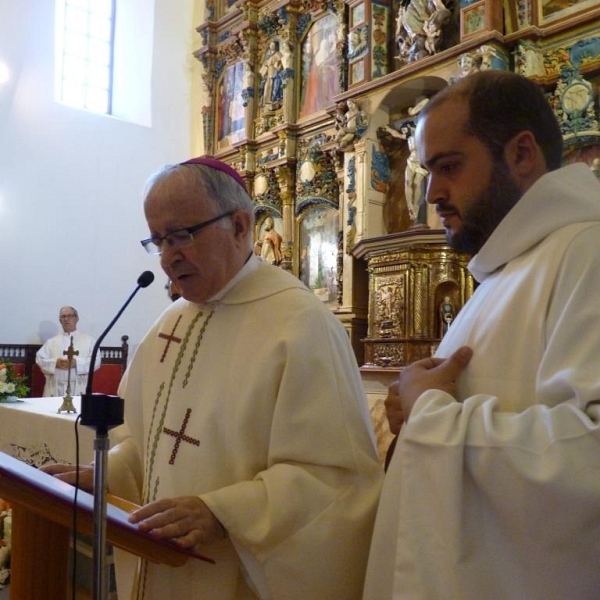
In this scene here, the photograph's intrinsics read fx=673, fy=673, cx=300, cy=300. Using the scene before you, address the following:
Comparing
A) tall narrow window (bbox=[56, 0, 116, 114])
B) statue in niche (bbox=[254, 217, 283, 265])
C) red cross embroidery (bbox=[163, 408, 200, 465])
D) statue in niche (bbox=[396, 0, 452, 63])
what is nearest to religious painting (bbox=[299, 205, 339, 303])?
statue in niche (bbox=[254, 217, 283, 265])

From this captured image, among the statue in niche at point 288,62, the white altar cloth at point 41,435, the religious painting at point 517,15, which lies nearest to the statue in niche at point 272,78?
the statue in niche at point 288,62

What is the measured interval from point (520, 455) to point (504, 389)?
8.9 inches

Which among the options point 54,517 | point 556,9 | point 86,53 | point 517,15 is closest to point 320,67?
point 517,15

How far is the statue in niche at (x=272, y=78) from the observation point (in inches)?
414

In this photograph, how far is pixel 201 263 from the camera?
1.98m

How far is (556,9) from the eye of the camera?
7086 mm

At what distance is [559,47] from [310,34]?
4309mm

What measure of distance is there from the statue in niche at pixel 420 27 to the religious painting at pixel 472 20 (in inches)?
16.9

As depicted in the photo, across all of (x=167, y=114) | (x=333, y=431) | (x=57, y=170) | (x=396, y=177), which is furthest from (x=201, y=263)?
(x=167, y=114)

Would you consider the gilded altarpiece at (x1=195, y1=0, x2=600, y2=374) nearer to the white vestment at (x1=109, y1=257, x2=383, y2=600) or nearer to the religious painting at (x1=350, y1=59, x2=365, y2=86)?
the religious painting at (x1=350, y1=59, x2=365, y2=86)

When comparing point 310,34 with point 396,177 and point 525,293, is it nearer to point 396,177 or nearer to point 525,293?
point 396,177

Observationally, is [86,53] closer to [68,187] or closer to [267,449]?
[68,187]

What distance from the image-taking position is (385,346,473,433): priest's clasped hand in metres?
1.46

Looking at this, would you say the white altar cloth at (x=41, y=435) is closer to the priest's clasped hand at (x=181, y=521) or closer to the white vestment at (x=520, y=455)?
the priest's clasped hand at (x=181, y=521)
